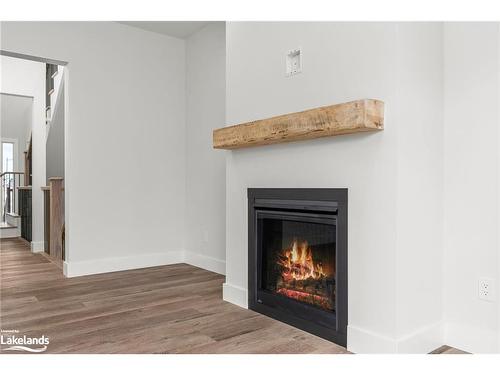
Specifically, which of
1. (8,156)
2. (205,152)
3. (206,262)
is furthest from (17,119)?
(206,262)

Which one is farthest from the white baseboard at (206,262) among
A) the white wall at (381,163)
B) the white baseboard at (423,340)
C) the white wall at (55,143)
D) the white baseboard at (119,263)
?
the white wall at (55,143)

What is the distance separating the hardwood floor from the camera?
2.14 metres

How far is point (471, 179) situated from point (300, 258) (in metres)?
0.98

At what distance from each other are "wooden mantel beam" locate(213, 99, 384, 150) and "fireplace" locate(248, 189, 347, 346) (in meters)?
0.30

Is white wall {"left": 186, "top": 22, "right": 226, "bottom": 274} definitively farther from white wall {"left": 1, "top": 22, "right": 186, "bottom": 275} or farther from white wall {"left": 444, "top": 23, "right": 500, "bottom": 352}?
white wall {"left": 444, "top": 23, "right": 500, "bottom": 352}

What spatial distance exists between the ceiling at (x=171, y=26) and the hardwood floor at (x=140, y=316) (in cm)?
239

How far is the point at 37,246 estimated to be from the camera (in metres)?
5.36

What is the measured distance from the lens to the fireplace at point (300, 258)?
2164mm

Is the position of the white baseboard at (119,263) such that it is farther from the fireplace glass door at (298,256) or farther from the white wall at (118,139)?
the fireplace glass door at (298,256)

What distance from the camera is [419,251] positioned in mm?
2043

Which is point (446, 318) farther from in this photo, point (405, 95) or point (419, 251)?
point (405, 95)

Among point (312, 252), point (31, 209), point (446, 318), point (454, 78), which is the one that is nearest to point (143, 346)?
point (312, 252)

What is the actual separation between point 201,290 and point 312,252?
1.25 metres

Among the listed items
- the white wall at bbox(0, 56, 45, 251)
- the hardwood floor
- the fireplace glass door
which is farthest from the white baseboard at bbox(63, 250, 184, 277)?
the fireplace glass door
